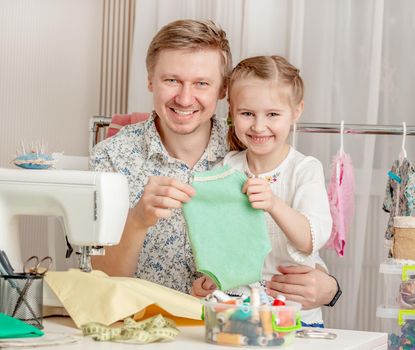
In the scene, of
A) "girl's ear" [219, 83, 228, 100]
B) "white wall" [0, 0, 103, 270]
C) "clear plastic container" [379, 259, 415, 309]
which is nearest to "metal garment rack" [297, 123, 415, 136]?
"girl's ear" [219, 83, 228, 100]

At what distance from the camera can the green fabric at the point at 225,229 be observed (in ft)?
6.73

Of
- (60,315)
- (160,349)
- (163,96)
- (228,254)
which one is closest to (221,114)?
(163,96)

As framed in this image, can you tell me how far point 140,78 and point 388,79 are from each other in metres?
0.98

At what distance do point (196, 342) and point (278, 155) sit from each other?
0.86 metres

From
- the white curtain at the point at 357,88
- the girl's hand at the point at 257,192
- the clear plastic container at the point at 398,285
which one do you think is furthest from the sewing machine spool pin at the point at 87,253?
the white curtain at the point at 357,88

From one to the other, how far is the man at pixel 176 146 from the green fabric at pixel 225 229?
22 cm

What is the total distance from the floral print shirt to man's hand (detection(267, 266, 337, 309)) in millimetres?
285

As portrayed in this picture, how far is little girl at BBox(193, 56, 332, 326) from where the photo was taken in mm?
2273

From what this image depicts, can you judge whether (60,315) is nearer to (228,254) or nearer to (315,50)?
(228,254)

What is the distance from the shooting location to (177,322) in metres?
1.85

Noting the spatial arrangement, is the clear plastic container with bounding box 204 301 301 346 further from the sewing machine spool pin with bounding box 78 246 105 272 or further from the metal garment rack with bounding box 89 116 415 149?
the metal garment rack with bounding box 89 116 415 149

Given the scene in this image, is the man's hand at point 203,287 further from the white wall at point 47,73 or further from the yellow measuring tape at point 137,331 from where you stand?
the white wall at point 47,73

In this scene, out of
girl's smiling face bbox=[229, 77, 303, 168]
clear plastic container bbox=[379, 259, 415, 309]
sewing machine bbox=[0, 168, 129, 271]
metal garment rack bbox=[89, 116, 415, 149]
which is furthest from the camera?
metal garment rack bbox=[89, 116, 415, 149]

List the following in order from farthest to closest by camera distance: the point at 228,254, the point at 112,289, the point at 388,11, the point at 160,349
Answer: the point at 388,11 → the point at 228,254 → the point at 112,289 → the point at 160,349
